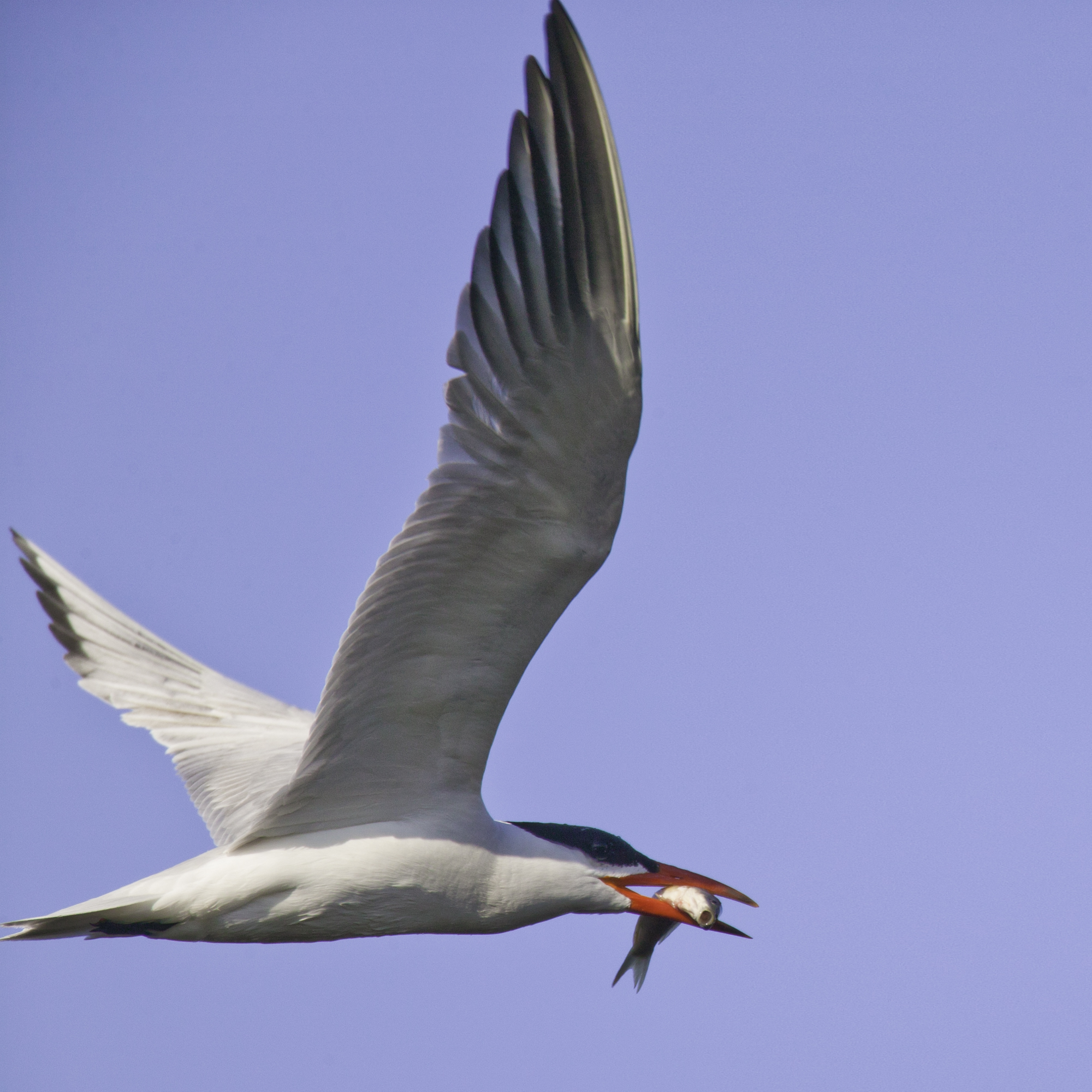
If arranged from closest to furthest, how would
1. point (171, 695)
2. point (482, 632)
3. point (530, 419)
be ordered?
1. point (530, 419)
2. point (482, 632)
3. point (171, 695)

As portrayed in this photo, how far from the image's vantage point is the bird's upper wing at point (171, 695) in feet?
A: 24.0

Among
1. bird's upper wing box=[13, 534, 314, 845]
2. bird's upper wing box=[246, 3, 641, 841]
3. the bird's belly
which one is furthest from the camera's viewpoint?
bird's upper wing box=[13, 534, 314, 845]

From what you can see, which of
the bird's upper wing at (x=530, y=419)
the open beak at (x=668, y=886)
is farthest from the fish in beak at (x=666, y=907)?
the bird's upper wing at (x=530, y=419)

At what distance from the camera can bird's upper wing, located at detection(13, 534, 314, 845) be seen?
7301 millimetres

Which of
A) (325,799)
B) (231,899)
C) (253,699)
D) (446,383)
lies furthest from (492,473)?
(253,699)

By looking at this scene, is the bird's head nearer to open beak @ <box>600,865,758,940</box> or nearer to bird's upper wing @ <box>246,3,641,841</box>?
open beak @ <box>600,865,758,940</box>

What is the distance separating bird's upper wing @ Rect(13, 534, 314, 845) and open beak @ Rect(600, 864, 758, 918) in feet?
7.02

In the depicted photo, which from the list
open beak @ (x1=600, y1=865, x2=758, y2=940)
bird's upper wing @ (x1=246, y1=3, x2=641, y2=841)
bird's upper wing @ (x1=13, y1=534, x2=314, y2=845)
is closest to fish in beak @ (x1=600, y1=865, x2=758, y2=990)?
open beak @ (x1=600, y1=865, x2=758, y2=940)

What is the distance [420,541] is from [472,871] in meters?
1.68

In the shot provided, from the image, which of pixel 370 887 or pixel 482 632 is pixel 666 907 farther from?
pixel 482 632

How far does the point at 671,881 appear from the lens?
5816 mm

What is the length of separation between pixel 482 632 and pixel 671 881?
5.32ft

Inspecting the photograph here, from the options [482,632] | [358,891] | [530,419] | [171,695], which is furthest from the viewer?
[171,695]

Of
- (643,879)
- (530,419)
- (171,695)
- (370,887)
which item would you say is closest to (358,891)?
(370,887)
